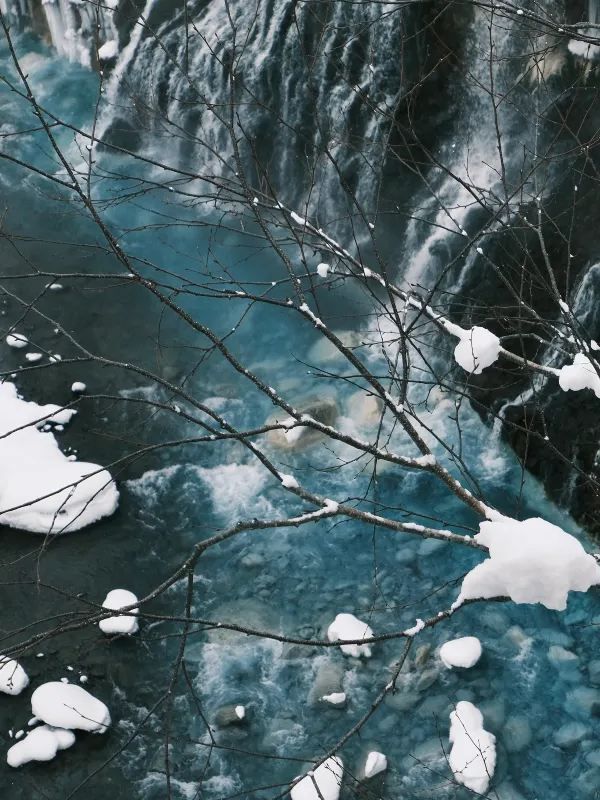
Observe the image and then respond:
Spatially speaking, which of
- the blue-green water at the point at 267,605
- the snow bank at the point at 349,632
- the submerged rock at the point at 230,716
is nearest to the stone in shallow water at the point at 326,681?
the blue-green water at the point at 267,605

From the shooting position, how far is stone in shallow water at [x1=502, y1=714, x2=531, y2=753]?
6344mm

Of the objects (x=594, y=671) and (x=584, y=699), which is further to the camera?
(x=594, y=671)

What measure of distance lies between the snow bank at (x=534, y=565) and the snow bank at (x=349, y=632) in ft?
13.4

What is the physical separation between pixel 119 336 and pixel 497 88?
526 cm

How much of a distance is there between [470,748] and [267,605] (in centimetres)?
212

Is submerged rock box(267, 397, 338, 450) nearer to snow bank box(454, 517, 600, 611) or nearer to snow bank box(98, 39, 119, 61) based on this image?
snow bank box(454, 517, 600, 611)

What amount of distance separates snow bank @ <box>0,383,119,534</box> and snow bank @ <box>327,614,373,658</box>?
254 centimetres

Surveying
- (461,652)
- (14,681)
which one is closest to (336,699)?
(461,652)

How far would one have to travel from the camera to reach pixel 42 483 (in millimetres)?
8352

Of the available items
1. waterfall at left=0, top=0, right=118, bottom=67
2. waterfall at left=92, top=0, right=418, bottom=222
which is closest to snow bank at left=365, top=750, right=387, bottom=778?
waterfall at left=92, top=0, right=418, bottom=222

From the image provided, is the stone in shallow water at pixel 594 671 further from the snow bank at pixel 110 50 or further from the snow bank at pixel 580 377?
the snow bank at pixel 110 50

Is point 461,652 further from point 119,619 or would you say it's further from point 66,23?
point 66,23

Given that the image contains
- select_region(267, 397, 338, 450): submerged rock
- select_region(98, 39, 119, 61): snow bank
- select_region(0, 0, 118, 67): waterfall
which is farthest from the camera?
A: select_region(0, 0, 118, 67): waterfall

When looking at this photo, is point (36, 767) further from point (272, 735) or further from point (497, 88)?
point (497, 88)
